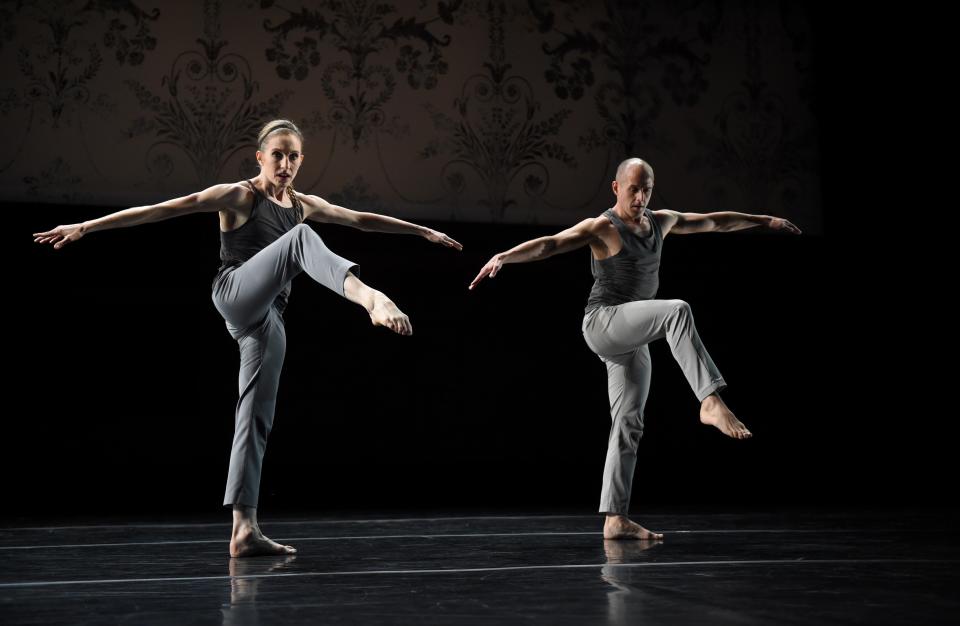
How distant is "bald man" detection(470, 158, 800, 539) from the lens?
3359mm

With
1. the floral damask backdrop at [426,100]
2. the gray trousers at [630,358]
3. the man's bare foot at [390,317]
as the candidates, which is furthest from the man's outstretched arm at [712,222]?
the floral damask backdrop at [426,100]

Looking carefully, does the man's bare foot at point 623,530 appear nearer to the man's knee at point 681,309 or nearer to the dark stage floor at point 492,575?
the dark stage floor at point 492,575

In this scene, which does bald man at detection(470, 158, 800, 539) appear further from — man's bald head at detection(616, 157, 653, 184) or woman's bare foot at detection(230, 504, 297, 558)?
woman's bare foot at detection(230, 504, 297, 558)

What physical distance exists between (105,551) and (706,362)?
178cm

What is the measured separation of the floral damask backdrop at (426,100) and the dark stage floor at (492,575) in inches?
73.7

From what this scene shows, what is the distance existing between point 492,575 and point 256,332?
3.40 ft

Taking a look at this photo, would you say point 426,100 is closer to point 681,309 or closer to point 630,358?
point 630,358

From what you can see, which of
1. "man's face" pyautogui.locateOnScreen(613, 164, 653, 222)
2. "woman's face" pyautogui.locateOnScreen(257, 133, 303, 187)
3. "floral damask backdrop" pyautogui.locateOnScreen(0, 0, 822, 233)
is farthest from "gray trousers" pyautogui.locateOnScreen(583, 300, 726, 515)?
"floral damask backdrop" pyautogui.locateOnScreen(0, 0, 822, 233)

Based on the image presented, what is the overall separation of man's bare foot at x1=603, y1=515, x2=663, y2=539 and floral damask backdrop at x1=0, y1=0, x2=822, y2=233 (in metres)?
2.25

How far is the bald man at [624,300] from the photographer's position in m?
3.36

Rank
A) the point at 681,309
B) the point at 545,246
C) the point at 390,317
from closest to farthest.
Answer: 1. the point at 390,317
2. the point at 681,309
3. the point at 545,246

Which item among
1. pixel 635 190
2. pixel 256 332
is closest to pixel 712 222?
pixel 635 190

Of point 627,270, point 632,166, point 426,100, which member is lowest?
point 627,270

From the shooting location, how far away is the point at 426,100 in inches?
206
